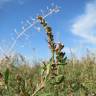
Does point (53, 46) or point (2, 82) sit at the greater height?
point (53, 46)

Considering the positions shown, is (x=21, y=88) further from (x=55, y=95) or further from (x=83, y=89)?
(x=83, y=89)

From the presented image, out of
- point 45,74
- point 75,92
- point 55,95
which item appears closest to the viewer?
point 45,74

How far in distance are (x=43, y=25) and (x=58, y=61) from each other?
18cm

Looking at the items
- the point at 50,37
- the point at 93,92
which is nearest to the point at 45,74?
the point at 50,37

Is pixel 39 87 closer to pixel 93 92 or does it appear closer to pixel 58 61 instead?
pixel 58 61

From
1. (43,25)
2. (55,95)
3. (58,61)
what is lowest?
(55,95)

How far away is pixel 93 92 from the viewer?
8.82ft

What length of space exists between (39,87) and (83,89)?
1.09m

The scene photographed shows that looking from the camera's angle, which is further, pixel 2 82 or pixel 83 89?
pixel 83 89

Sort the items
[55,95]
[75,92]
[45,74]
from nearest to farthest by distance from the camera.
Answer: [45,74], [55,95], [75,92]

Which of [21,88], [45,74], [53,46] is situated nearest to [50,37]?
[53,46]

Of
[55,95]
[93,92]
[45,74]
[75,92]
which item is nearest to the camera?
[45,74]

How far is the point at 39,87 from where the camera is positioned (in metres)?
1.67

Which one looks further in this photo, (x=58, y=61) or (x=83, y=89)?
(x=83, y=89)
